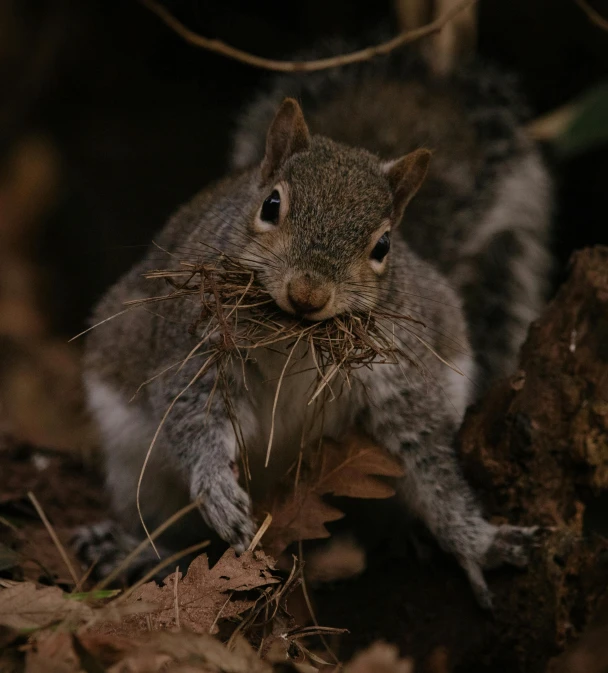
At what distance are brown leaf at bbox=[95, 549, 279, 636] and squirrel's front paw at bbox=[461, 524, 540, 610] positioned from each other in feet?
2.26

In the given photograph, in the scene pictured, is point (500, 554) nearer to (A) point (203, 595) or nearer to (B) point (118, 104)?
(A) point (203, 595)

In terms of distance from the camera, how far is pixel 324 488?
2598mm

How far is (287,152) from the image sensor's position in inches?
101

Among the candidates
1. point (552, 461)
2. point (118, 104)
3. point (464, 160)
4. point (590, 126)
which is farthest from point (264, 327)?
point (118, 104)

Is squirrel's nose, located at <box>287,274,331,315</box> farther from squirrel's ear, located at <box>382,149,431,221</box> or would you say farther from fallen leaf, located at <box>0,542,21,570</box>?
fallen leaf, located at <box>0,542,21,570</box>

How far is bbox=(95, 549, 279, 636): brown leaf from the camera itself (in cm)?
208

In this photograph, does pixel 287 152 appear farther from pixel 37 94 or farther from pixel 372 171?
pixel 37 94

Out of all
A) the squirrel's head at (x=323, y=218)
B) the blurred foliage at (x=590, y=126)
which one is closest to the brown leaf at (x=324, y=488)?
the squirrel's head at (x=323, y=218)

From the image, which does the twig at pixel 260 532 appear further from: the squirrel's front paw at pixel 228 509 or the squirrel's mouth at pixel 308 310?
the squirrel's mouth at pixel 308 310

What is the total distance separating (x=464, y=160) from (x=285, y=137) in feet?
4.94

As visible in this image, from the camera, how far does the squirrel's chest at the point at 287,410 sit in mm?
2504

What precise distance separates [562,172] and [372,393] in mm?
2688

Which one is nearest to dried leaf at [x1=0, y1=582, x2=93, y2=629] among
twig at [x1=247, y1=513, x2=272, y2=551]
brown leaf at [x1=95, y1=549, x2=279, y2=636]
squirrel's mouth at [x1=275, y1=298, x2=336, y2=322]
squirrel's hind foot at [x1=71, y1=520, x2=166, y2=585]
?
brown leaf at [x1=95, y1=549, x2=279, y2=636]

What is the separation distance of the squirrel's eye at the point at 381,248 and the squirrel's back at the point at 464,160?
3.83 feet
